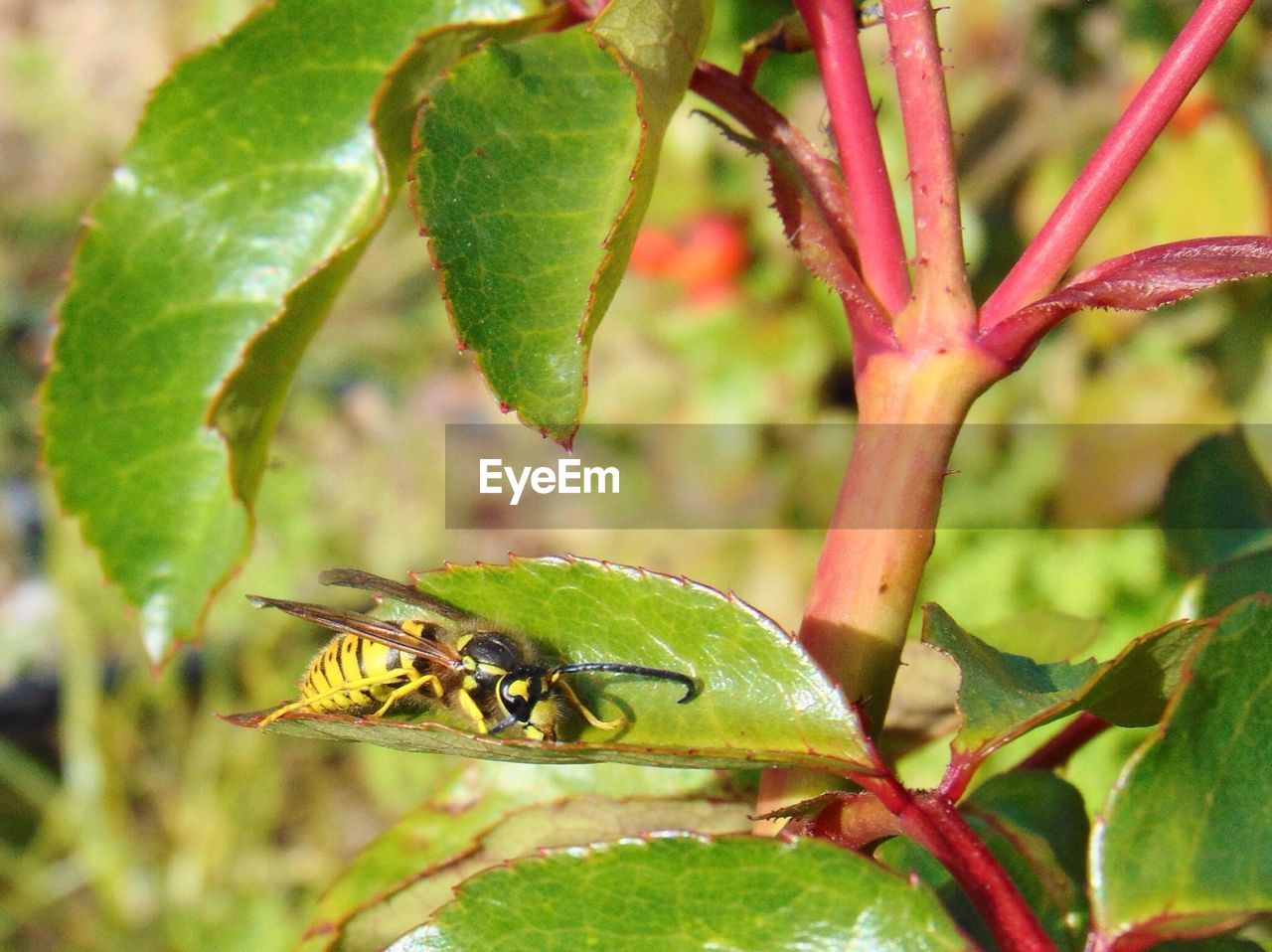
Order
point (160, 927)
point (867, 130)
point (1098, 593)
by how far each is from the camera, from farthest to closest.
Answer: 1. point (160, 927)
2. point (1098, 593)
3. point (867, 130)

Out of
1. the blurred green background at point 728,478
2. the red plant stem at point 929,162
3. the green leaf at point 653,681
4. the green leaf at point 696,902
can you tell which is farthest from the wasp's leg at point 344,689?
the blurred green background at point 728,478

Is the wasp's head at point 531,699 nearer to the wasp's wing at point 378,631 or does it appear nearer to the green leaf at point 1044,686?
the wasp's wing at point 378,631

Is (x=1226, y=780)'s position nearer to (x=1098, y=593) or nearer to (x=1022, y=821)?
(x=1022, y=821)

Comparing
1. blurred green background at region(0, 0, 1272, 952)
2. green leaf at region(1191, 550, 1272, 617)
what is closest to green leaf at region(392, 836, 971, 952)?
green leaf at region(1191, 550, 1272, 617)

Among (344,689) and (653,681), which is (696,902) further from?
(344,689)

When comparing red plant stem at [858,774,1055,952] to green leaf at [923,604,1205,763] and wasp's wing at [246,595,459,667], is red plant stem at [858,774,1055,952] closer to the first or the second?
green leaf at [923,604,1205,763]

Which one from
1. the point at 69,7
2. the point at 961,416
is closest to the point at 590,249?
the point at 961,416
